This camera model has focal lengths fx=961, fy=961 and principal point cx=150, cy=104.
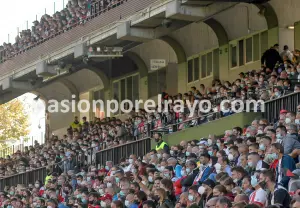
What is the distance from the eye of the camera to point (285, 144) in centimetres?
1738

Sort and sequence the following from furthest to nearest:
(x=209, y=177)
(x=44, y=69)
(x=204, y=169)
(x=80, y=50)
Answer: (x=44, y=69), (x=80, y=50), (x=204, y=169), (x=209, y=177)

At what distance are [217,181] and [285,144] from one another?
5.87 ft

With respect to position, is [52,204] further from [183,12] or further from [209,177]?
[183,12]

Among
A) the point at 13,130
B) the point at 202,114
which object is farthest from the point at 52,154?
the point at 13,130

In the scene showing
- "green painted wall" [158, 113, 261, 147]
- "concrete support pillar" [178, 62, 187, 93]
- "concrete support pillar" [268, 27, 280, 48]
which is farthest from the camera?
"concrete support pillar" [178, 62, 187, 93]

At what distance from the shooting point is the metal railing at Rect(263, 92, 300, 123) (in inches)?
857

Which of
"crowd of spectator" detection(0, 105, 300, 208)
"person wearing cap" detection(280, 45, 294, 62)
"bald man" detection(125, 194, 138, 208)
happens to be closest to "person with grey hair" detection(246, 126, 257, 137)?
"crowd of spectator" detection(0, 105, 300, 208)

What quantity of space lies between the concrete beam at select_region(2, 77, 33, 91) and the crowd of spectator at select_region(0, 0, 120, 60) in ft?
4.91

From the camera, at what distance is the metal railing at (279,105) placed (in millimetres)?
21766

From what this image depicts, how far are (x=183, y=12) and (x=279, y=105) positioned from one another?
24.0 feet

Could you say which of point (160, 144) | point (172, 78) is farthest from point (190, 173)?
point (172, 78)

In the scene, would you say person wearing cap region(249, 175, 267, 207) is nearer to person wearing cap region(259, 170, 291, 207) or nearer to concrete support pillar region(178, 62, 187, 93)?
person wearing cap region(259, 170, 291, 207)

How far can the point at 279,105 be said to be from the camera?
2248cm

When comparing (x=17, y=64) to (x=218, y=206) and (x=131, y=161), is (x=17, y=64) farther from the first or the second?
(x=218, y=206)
